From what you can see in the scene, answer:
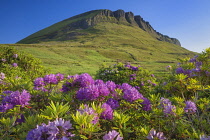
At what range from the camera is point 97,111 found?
5.65ft

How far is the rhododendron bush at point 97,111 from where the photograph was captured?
1.45m

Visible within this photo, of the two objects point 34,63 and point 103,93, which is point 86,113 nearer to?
point 103,93

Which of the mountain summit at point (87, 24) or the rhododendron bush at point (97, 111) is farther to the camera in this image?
the mountain summit at point (87, 24)

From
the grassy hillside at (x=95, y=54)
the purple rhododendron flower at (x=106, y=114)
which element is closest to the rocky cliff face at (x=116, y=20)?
the grassy hillside at (x=95, y=54)

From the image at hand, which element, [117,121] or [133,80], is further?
[133,80]

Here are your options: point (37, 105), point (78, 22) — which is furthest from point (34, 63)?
point (78, 22)

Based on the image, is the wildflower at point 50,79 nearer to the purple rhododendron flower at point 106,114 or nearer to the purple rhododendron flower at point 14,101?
the purple rhododendron flower at point 14,101

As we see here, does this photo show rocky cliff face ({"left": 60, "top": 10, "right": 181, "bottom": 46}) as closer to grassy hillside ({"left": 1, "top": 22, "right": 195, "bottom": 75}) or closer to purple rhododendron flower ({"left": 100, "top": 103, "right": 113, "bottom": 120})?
grassy hillside ({"left": 1, "top": 22, "right": 195, "bottom": 75})

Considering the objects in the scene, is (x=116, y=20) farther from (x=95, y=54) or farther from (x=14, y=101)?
(x=14, y=101)

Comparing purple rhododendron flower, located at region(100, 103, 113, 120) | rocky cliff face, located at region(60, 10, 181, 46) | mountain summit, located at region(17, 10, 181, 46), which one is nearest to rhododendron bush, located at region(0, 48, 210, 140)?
purple rhododendron flower, located at region(100, 103, 113, 120)

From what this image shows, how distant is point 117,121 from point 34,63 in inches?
306

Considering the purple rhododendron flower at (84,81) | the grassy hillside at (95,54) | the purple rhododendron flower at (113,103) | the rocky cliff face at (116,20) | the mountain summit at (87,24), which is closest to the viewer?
the purple rhododendron flower at (113,103)

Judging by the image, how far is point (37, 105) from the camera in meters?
2.66

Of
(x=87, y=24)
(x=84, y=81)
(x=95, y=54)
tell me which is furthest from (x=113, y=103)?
(x=87, y=24)
